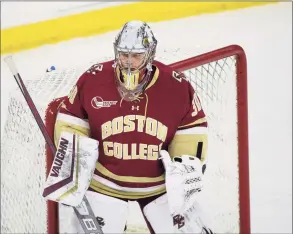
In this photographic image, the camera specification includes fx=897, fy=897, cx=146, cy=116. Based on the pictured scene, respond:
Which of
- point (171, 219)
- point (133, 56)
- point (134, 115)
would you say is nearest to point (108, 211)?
point (171, 219)

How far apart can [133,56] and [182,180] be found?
340 millimetres

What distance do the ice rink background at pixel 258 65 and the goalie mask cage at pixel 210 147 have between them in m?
0.14

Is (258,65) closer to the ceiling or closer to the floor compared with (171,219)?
closer to the ceiling

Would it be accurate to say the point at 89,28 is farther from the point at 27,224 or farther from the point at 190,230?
the point at 190,230

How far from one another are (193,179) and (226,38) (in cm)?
163

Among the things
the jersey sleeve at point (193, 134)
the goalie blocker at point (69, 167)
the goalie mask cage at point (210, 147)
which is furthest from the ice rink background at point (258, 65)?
the goalie blocker at point (69, 167)

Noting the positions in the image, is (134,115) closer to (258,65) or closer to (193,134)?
(193,134)

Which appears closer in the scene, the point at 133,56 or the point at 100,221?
the point at 133,56

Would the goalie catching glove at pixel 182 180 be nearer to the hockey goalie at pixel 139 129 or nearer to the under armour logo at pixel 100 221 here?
the hockey goalie at pixel 139 129

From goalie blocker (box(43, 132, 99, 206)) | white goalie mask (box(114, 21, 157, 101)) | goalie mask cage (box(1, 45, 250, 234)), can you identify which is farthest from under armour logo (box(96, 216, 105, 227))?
white goalie mask (box(114, 21, 157, 101))

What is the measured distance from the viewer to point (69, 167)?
91.4 inches

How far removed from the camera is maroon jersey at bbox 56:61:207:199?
2.32m

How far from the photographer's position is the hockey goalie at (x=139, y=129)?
2.29m

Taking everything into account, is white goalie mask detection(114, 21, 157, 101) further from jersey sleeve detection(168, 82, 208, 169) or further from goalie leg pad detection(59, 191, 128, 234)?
goalie leg pad detection(59, 191, 128, 234)
